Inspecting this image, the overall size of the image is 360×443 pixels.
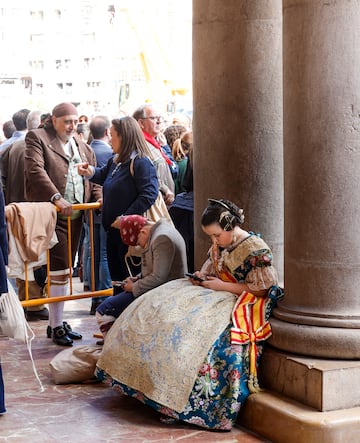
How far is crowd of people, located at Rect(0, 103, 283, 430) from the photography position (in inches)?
223

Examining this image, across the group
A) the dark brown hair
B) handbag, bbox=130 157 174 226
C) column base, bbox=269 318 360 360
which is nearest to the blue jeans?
handbag, bbox=130 157 174 226

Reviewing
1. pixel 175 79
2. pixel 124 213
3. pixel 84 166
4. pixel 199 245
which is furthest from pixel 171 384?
pixel 175 79

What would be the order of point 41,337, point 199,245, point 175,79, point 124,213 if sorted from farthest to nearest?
point 175,79 → point 41,337 → point 124,213 → point 199,245

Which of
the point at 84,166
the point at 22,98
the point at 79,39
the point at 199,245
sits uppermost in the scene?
the point at 79,39

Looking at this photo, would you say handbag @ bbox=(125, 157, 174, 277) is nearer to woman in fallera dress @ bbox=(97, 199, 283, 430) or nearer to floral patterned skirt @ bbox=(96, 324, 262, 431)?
woman in fallera dress @ bbox=(97, 199, 283, 430)

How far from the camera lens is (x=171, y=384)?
18.7 ft

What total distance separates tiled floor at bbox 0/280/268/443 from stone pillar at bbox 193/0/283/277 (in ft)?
5.43

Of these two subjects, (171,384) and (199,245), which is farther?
(199,245)

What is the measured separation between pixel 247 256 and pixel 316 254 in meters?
0.55

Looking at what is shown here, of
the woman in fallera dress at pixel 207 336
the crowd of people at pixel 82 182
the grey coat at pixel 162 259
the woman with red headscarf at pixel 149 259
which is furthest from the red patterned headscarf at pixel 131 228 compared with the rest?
the woman in fallera dress at pixel 207 336

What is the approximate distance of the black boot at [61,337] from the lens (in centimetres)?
793

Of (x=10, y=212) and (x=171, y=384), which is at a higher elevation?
(x=10, y=212)

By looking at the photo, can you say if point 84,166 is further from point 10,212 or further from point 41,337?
point 41,337

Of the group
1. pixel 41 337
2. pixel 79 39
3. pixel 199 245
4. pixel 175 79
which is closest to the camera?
pixel 199 245
